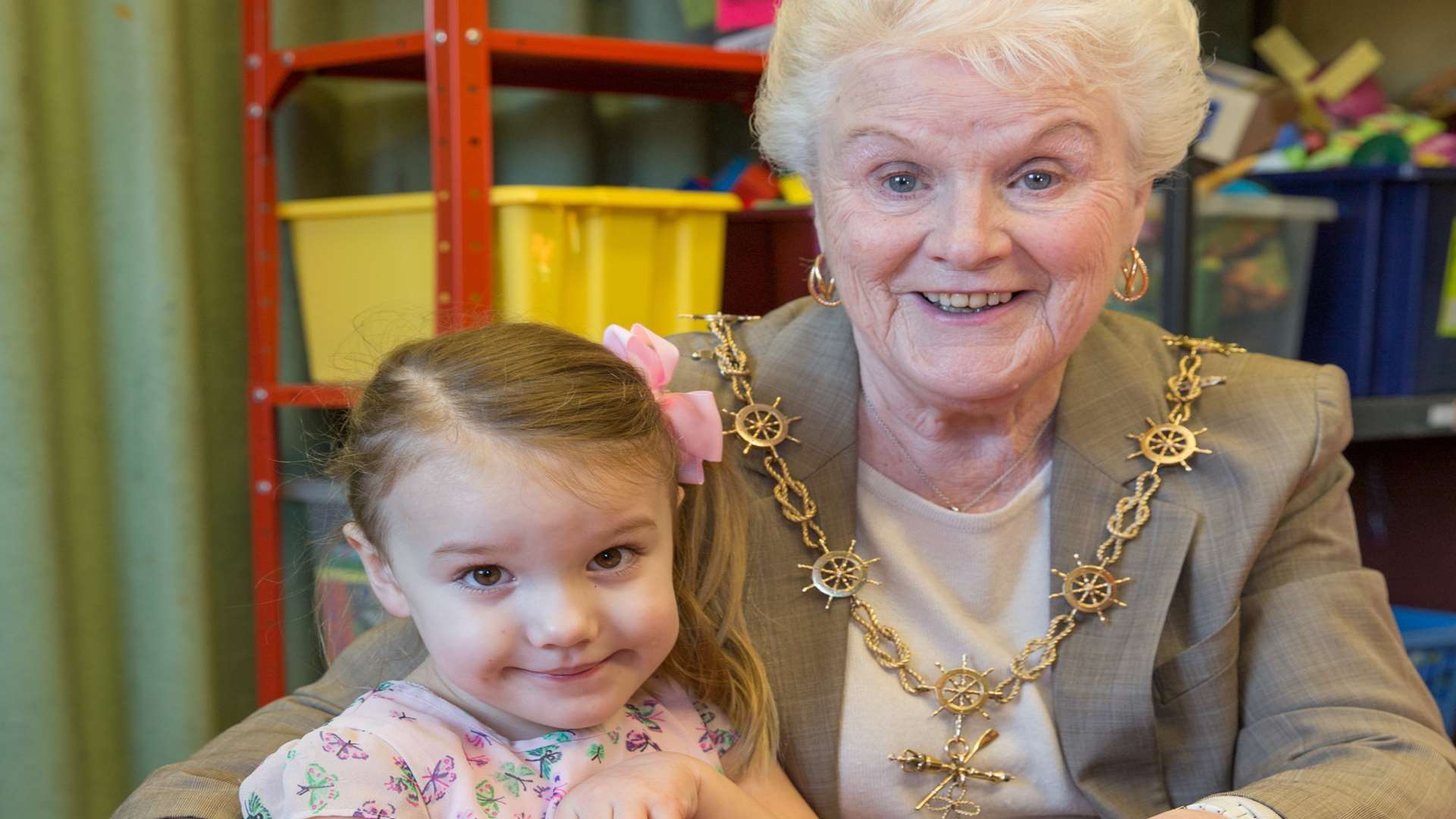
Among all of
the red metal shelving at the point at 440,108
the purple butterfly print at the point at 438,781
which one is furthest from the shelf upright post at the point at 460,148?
the purple butterfly print at the point at 438,781

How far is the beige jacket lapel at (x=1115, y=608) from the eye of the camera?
4.43 feet

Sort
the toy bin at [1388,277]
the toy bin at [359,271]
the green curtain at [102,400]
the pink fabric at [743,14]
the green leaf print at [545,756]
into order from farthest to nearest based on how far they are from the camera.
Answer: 1. the toy bin at [1388,277]
2. the pink fabric at [743,14]
3. the toy bin at [359,271]
4. the green curtain at [102,400]
5. the green leaf print at [545,756]

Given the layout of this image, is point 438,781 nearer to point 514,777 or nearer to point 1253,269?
point 514,777

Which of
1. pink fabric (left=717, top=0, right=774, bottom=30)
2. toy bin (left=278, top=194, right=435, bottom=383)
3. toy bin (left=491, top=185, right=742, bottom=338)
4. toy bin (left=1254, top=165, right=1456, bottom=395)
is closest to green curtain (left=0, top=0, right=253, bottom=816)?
toy bin (left=278, top=194, right=435, bottom=383)

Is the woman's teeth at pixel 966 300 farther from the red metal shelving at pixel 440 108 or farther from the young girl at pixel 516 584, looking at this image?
the red metal shelving at pixel 440 108

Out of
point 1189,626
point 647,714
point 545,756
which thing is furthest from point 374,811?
point 1189,626

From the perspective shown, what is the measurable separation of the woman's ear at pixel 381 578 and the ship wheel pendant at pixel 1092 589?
0.65 m

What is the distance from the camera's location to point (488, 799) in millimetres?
1069

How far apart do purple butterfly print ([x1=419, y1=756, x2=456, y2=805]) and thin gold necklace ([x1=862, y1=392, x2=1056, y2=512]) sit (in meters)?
Answer: 0.61

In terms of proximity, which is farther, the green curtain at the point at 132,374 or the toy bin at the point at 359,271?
the toy bin at the point at 359,271

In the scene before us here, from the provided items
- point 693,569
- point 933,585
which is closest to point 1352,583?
point 933,585

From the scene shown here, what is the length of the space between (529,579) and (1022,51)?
0.64 metres

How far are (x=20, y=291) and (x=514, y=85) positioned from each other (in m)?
0.86

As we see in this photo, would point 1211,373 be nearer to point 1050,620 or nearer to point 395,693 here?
point 1050,620
